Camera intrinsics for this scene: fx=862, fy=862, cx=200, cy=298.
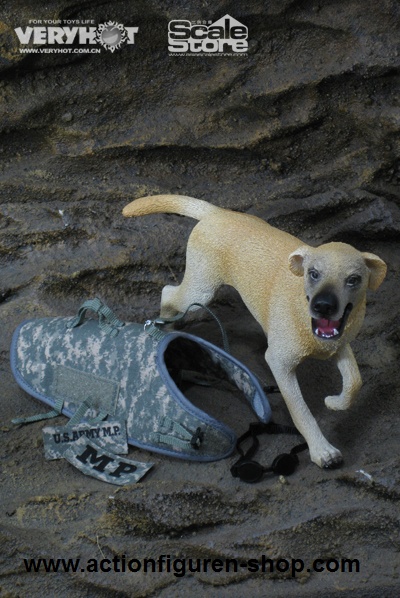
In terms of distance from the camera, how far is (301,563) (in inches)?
84.5

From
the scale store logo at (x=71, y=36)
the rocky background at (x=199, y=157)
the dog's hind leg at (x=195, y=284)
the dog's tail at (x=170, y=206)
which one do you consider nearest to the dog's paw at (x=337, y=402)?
the rocky background at (x=199, y=157)

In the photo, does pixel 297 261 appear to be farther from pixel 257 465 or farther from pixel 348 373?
pixel 257 465

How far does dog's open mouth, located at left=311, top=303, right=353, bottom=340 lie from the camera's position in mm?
2184

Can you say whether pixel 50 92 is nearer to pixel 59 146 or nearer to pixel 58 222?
pixel 59 146

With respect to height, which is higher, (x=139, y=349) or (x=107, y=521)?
(x=139, y=349)

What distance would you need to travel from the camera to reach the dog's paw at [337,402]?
7.91ft

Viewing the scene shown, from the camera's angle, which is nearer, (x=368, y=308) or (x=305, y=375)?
(x=305, y=375)

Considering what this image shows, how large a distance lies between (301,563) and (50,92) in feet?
6.38

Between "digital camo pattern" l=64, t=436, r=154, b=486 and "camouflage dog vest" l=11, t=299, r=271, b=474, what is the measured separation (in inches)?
3.1

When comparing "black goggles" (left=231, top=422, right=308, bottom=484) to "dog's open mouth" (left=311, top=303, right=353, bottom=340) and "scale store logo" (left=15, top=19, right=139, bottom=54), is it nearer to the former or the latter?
"dog's open mouth" (left=311, top=303, right=353, bottom=340)

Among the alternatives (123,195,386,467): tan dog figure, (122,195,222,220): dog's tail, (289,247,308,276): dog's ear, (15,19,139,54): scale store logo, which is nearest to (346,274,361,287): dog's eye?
(123,195,386,467): tan dog figure

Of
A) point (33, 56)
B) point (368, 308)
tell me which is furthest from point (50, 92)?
point (368, 308)

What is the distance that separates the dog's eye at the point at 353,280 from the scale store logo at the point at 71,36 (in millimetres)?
1462

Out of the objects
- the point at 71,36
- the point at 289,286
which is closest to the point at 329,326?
the point at 289,286
